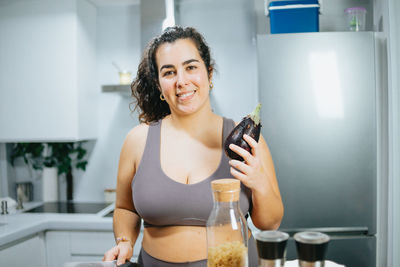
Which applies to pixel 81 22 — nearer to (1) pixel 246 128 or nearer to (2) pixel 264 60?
(2) pixel 264 60

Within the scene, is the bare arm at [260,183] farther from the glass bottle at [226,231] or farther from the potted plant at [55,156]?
the potted plant at [55,156]

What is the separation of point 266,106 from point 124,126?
1208 millimetres

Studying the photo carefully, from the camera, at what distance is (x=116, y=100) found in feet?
9.16

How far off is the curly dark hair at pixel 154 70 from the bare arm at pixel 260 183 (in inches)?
14.9

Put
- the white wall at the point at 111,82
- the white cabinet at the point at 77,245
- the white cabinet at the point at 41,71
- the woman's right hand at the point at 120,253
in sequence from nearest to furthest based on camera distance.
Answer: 1. the woman's right hand at the point at 120,253
2. the white cabinet at the point at 77,245
3. the white cabinet at the point at 41,71
4. the white wall at the point at 111,82

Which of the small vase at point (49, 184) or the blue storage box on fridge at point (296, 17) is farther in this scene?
the small vase at point (49, 184)

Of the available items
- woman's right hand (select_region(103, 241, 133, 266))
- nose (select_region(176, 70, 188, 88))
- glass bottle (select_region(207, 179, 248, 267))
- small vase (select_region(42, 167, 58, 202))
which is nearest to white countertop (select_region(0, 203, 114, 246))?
small vase (select_region(42, 167, 58, 202))

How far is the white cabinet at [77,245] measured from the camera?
7.14 feet

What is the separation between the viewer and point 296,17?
2105 mm

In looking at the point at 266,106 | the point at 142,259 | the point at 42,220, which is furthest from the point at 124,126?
the point at 142,259

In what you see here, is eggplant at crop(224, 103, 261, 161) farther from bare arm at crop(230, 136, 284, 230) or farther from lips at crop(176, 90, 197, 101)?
lips at crop(176, 90, 197, 101)

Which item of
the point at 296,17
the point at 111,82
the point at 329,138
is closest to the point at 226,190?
the point at 329,138

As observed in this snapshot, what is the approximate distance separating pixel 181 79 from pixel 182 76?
1 cm

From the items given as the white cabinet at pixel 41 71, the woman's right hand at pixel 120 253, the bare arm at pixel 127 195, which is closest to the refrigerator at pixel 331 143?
the bare arm at pixel 127 195
